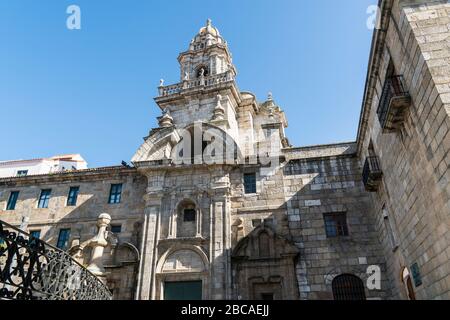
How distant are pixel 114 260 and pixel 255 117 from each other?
39.4ft

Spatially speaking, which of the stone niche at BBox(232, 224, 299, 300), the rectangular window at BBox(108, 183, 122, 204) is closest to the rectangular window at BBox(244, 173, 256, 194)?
the stone niche at BBox(232, 224, 299, 300)

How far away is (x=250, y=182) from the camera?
1702cm

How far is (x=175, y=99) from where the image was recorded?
817 inches

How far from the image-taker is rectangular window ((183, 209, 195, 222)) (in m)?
16.7

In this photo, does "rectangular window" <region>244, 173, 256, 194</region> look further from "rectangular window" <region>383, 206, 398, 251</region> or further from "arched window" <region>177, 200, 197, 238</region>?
"rectangular window" <region>383, 206, 398, 251</region>

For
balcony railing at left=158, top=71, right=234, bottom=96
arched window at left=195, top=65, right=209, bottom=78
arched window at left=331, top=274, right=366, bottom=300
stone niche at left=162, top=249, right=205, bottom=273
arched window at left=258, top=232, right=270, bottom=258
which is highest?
arched window at left=195, top=65, right=209, bottom=78

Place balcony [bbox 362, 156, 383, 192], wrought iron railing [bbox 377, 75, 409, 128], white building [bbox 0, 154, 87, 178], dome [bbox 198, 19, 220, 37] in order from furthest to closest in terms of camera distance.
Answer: white building [bbox 0, 154, 87, 178] < dome [bbox 198, 19, 220, 37] < balcony [bbox 362, 156, 383, 192] < wrought iron railing [bbox 377, 75, 409, 128]

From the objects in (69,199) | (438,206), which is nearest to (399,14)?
(438,206)

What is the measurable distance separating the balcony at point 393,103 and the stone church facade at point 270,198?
0.04m

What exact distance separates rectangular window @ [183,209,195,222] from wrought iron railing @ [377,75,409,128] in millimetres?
10346

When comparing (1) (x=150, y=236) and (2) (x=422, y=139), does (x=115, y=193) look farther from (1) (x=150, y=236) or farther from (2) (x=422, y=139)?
(2) (x=422, y=139)

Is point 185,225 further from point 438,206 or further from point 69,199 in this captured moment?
point 438,206

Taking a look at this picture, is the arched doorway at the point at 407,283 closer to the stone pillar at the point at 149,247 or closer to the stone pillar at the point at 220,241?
the stone pillar at the point at 220,241

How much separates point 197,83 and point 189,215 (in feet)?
29.5
